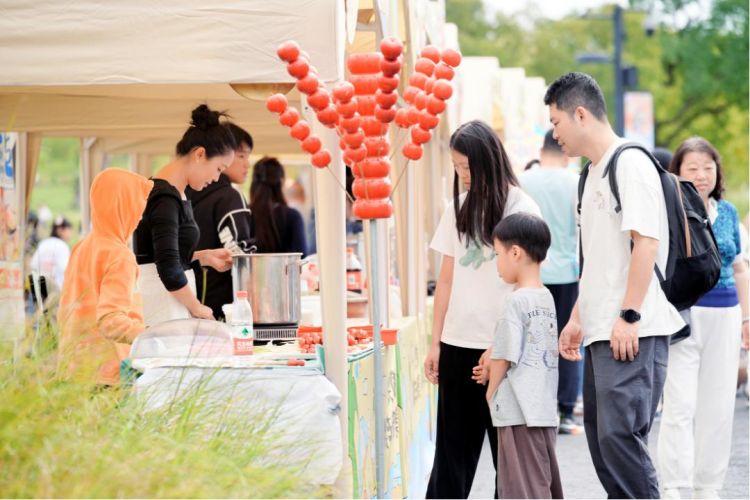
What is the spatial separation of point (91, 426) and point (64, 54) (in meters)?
1.74

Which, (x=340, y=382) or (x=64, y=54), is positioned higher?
(x=64, y=54)

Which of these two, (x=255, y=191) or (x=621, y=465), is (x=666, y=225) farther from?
(x=255, y=191)

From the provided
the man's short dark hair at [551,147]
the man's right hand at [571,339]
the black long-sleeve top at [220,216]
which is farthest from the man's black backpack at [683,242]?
the man's short dark hair at [551,147]

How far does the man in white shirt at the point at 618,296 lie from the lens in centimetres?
451

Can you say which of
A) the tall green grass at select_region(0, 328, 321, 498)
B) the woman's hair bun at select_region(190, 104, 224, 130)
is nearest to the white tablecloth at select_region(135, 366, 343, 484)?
the tall green grass at select_region(0, 328, 321, 498)

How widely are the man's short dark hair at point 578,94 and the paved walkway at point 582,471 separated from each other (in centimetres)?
238

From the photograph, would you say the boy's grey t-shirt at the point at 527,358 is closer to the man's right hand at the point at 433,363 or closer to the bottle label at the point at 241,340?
the man's right hand at the point at 433,363

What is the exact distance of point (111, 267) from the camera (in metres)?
5.23

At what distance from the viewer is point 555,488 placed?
513 cm

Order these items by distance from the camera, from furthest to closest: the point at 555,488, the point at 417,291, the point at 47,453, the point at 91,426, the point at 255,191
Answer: the point at 255,191
the point at 417,291
the point at 555,488
the point at 91,426
the point at 47,453

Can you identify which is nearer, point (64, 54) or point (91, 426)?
point (91, 426)

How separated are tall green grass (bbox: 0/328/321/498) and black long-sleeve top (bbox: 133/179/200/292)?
4.88ft

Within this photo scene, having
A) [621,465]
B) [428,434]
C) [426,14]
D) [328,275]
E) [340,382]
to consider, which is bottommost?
[428,434]

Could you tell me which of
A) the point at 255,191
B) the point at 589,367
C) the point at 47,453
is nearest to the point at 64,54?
the point at 47,453
